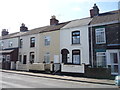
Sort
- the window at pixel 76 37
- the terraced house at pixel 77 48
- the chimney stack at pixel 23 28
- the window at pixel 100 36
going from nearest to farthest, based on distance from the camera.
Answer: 1. the terraced house at pixel 77 48
2. the window at pixel 100 36
3. the window at pixel 76 37
4. the chimney stack at pixel 23 28

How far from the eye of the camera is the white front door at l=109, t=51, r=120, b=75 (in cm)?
1801

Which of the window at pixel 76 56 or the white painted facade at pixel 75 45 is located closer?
the white painted facade at pixel 75 45

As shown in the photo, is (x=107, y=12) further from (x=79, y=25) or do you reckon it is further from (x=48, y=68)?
(x=48, y=68)

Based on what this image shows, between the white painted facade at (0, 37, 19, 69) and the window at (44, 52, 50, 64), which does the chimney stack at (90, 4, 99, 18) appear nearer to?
the window at (44, 52, 50, 64)

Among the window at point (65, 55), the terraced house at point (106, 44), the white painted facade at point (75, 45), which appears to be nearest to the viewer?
the terraced house at point (106, 44)

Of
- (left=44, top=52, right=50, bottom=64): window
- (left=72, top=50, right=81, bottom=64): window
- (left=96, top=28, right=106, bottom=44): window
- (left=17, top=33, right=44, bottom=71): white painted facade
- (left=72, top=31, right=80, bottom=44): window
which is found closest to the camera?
(left=96, top=28, right=106, bottom=44): window

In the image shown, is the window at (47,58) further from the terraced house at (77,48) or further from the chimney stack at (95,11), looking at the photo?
the chimney stack at (95,11)

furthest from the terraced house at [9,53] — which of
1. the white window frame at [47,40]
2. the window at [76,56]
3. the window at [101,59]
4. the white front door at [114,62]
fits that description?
the white front door at [114,62]

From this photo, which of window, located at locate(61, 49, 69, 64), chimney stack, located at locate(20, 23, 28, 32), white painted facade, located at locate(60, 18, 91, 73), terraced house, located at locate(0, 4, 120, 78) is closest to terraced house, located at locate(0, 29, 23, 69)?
terraced house, located at locate(0, 4, 120, 78)

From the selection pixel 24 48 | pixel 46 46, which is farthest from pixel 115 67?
pixel 24 48

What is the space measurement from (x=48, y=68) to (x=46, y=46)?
4.82 m

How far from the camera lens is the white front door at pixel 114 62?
18009 mm

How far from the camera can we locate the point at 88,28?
21547mm

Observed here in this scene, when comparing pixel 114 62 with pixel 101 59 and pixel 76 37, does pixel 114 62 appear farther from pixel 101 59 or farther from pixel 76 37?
pixel 76 37
